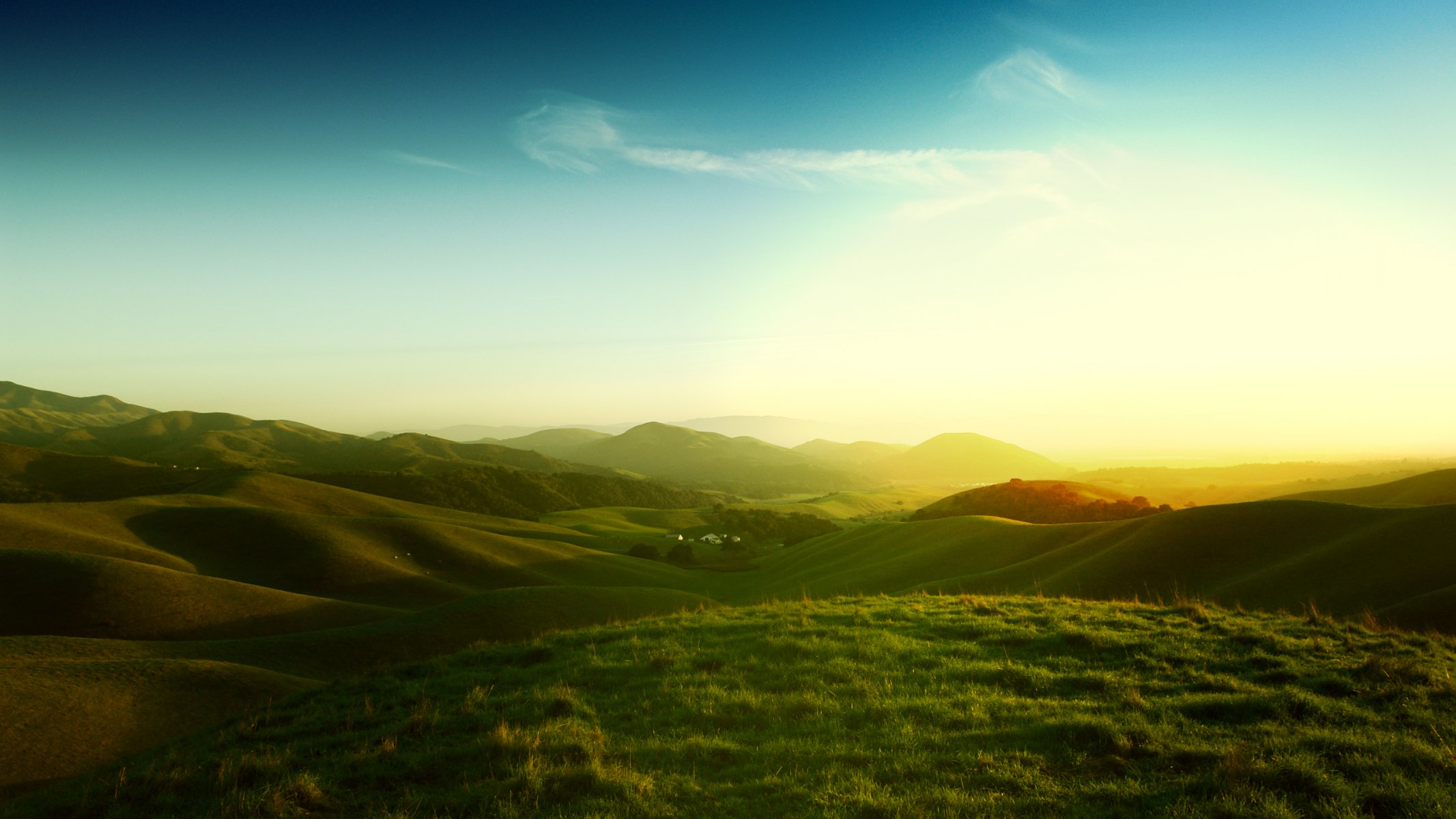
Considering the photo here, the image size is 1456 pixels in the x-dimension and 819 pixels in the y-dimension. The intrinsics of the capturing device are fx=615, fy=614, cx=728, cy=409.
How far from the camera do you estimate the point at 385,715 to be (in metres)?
9.71

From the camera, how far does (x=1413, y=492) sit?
136 ft

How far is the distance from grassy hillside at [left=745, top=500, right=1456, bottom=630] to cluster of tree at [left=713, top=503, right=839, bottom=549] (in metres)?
54.9

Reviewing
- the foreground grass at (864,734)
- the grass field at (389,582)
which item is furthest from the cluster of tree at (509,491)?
the foreground grass at (864,734)

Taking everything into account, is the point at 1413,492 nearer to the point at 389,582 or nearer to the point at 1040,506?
the point at 1040,506

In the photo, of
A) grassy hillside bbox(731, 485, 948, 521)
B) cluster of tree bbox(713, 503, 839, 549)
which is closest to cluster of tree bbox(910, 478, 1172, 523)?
cluster of tree bbox(713, 503, 839, 549)

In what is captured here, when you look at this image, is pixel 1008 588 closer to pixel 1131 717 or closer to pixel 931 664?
pixel 931 664

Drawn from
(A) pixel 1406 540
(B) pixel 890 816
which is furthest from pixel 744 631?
(A) pixel 1406 540

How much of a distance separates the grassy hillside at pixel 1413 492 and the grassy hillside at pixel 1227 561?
12.5 meters

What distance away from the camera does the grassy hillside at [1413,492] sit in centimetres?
3866

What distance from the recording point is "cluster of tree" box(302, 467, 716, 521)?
123750 mm

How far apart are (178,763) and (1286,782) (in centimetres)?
1335

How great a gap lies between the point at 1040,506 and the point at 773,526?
44.5 m

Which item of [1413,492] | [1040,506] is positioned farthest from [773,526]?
[1413,492]

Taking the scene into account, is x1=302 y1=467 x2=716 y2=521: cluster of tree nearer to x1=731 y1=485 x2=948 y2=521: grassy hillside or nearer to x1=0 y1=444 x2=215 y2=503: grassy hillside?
x1=0 y1=444 x2=215 y2=503: grassy hillside
